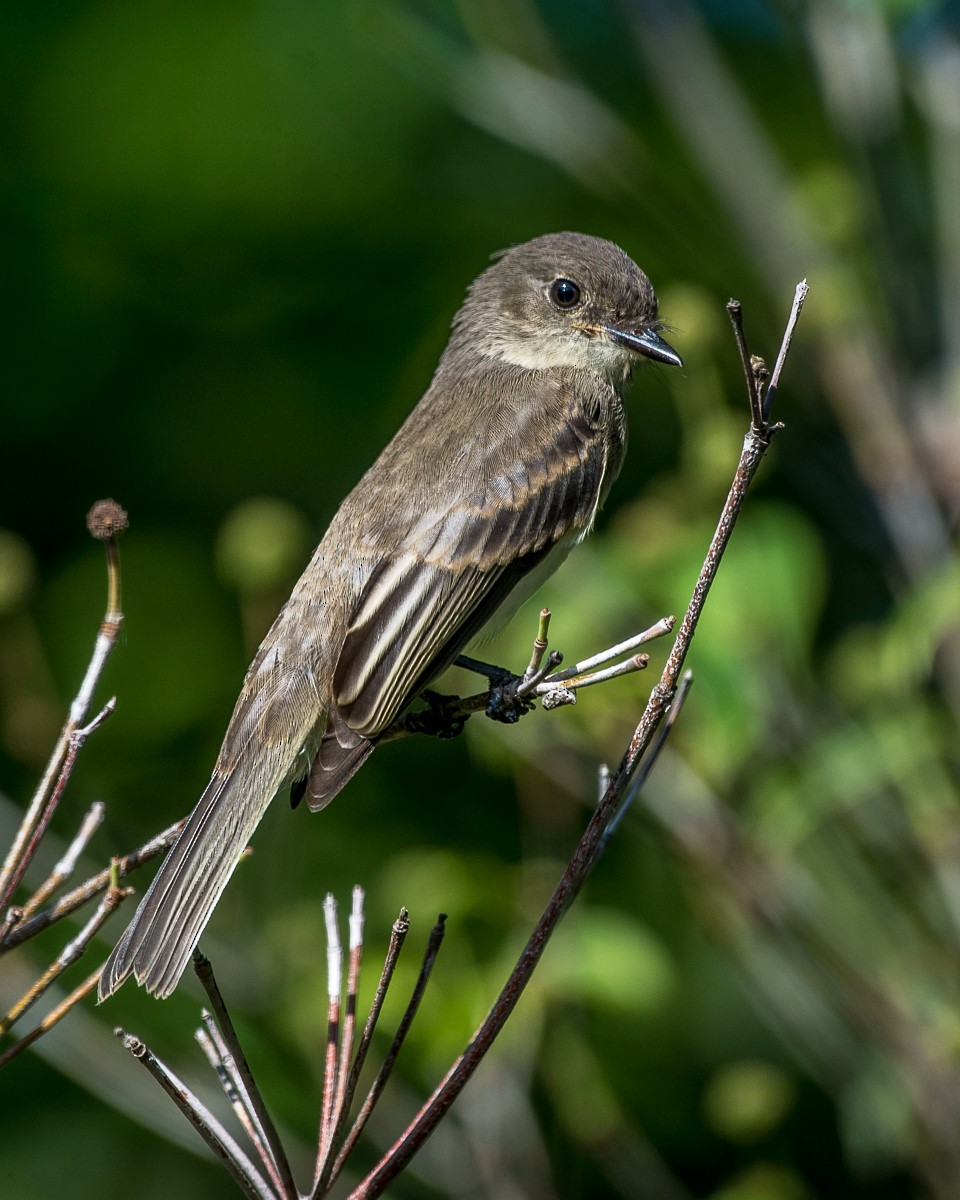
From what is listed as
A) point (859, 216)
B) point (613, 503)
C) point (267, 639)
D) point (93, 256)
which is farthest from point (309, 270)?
point (267, 639)

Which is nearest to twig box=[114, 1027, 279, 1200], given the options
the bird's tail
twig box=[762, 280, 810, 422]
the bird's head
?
the bird's tail

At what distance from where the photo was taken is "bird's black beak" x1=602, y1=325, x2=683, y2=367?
382cm

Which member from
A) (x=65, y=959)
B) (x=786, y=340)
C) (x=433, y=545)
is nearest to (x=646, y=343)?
(x=433, y=545)

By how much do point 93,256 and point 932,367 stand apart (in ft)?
11.2

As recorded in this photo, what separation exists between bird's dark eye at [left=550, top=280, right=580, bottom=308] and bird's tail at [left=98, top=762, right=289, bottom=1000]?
1.62 metres

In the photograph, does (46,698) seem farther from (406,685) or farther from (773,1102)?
(773,1102)

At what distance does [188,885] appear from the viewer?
296 centimetres

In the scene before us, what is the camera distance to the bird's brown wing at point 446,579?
11.1 ft

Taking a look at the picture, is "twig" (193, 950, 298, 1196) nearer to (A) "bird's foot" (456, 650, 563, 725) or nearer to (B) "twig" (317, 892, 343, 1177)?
(B) "twig" (317, 892, 343, 1177)

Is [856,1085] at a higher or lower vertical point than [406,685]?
lower

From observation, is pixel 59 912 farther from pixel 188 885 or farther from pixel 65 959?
pixel 188 885

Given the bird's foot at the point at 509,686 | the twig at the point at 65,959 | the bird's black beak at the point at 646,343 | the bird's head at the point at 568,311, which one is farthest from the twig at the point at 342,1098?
the bird's head at the point at 568,311

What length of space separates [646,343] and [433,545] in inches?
31.2

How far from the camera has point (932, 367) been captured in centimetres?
476
